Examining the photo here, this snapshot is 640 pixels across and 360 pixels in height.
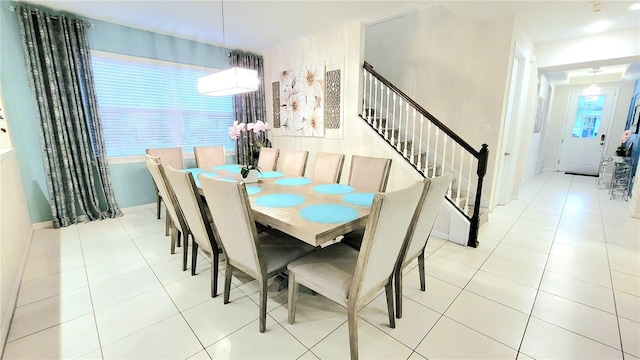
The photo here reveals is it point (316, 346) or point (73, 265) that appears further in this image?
point (73, 265)

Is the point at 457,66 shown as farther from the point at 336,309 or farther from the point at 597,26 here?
the point at 336,309

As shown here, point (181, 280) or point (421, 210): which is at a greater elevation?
point (421, 210)

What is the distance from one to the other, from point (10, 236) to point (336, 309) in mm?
2598

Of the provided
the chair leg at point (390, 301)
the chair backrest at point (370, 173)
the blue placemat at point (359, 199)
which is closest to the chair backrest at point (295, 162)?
the chair backrest at point (370, 173)

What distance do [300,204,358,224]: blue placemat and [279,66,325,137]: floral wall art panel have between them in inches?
96.8

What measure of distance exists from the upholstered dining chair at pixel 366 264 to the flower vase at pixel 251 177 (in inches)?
44.5

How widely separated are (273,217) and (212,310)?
852 millimetres

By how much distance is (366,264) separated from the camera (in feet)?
4.16

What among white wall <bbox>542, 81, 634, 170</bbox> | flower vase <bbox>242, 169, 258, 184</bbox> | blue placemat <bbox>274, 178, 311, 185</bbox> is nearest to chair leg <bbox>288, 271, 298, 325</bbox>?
blue placemat <bbox>274, 178, 311, 185</bbox>

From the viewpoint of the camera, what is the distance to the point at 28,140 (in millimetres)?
3062

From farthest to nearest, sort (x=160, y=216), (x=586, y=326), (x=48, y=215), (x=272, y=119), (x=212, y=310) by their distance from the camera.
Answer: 1. (x=272, y=119)
2. (x=160, y=216)
3. (x=48, y=215)
4. (x=212, y=310)
5. (x=586, y=326)

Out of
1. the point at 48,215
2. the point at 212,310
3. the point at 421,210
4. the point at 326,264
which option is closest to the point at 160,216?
the point at 48,215

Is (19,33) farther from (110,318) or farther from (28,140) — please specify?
(110,318)

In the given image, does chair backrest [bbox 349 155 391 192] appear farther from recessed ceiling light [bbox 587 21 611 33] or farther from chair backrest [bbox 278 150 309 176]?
recessed ceiling light [bbox 587 21 611 33]
